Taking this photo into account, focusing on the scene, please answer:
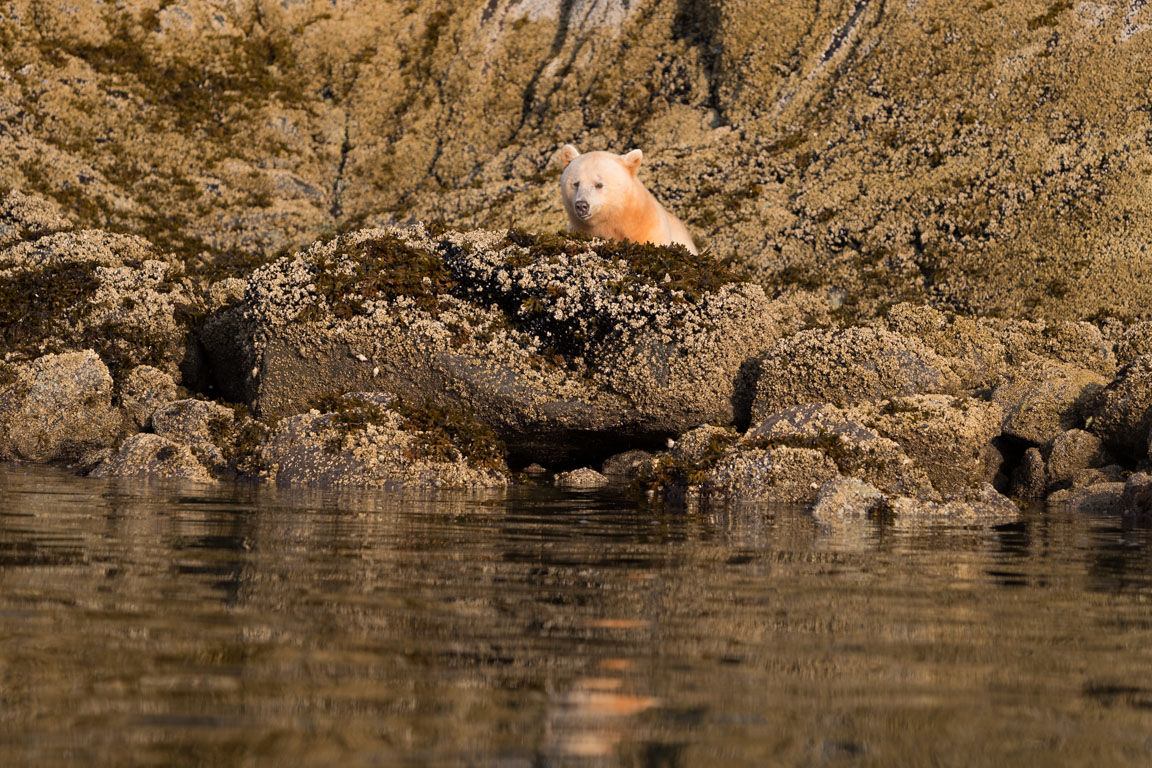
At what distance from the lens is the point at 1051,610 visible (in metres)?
5.35

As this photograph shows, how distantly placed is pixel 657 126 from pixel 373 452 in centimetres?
3573

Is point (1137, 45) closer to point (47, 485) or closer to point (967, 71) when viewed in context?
point (967, 71)

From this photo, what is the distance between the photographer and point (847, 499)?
1031 centimetres

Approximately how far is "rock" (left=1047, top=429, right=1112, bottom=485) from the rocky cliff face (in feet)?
56.4

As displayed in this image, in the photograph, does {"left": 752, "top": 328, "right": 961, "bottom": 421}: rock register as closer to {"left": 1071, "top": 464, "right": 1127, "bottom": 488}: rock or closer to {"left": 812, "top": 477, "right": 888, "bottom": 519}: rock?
{"left": 1071, "top": 464, "right": 1127, "bottom": 488}: rock

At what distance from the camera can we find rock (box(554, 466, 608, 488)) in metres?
13.7

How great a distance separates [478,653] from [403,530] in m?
4.04

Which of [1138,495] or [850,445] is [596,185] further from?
[1138,495]

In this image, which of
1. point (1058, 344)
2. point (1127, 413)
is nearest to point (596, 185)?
point (1127, 413)

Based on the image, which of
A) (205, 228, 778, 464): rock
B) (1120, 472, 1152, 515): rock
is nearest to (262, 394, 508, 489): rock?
(205, 228, 778, 464): rock

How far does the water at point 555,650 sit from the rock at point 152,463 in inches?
186

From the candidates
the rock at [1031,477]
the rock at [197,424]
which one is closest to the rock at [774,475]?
the rock at [1031,477]

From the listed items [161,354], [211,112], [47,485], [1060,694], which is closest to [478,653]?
[1060,694]

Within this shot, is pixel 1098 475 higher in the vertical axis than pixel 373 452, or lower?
lower
